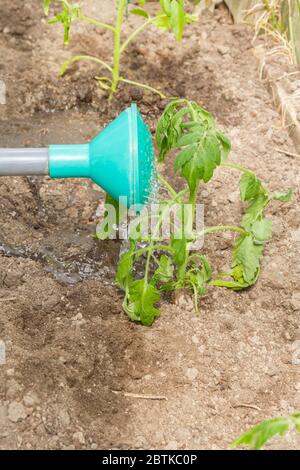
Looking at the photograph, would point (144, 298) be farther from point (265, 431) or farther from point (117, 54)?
point (117, 54)

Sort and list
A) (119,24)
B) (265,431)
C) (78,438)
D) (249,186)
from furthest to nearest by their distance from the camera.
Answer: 1. (119,24)
2. (249,186)
3. (78,438)
4. (265,431)

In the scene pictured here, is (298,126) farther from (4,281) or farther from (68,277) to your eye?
(4,281)

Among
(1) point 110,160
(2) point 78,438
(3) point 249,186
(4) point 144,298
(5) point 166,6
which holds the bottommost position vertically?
(2) point 78,438

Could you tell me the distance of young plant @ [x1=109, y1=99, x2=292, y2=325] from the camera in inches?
69.4

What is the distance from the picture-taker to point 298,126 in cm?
257

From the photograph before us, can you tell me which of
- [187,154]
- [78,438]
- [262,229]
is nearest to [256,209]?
[262,229]

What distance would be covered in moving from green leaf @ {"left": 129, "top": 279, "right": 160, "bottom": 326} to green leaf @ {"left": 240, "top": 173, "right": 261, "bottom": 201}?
35cm

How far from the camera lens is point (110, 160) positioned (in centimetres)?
185

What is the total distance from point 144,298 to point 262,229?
380 millimetres

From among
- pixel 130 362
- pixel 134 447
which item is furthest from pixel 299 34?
pixel 134 447

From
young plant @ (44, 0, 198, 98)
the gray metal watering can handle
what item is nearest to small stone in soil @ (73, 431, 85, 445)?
the gray metal watering can handle

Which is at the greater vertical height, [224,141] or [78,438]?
[224,141]

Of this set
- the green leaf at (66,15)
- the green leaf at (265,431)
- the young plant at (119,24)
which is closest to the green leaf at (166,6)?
the young plant at (119,24)

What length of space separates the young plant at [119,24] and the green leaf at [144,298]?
0.83 m
